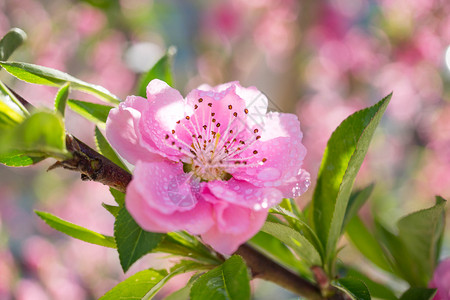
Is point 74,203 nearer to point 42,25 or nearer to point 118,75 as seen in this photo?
point 118,75

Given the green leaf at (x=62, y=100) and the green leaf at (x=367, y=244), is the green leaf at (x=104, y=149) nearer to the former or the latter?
the green leaf at (x=62, y=100)

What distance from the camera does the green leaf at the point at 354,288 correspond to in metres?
0.39

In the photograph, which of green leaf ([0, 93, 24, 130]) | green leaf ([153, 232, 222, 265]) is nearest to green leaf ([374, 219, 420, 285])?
green leaf ([153, 232, 222, 265])

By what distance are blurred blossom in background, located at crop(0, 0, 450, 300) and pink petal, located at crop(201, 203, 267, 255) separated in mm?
1250

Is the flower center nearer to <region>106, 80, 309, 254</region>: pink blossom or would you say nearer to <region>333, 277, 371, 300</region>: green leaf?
<region>106, 80, 309, 254</region>: pink blossom

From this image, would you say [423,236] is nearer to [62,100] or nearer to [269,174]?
[269,174]

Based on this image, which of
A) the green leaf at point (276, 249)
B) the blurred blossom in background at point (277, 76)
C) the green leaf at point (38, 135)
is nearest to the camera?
the green leaf at point (38, 135)

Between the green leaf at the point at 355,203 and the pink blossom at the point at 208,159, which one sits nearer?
the pink blossom at the point at 208,159

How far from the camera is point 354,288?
406mm

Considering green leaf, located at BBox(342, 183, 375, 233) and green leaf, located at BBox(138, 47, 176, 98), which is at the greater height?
green leaf, located at BBox(138, 47, 176, 98)

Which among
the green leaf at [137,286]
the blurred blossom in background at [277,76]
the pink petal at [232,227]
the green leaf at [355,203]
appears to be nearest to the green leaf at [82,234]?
the green leaf at [137,286]

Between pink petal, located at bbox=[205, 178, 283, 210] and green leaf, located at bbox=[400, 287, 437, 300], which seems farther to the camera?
green leaf, located at bbox=[400, 287, 437, 300]

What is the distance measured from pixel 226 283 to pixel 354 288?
0.13 meters

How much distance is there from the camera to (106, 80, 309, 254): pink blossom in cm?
32
